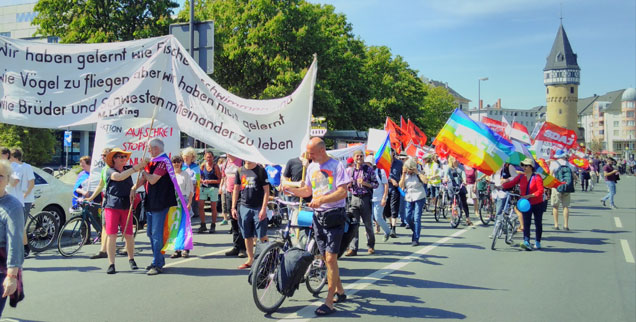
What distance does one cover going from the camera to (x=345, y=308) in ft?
19.5

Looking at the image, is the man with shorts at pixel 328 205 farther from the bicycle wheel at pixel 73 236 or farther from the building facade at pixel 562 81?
the building facade at pixel 562 81

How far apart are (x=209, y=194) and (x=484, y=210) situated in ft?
24.2

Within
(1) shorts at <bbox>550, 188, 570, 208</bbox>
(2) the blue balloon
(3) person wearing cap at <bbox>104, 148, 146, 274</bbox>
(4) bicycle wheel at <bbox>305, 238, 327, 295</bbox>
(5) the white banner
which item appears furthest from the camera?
(1) shorts at <bbox>550, 188, 570, 208</bbox>

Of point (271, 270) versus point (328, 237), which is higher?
point (328, 237)

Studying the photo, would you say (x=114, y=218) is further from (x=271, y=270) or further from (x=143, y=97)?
(x=271, y=270)

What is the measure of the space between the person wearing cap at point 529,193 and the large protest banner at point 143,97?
17.4ft

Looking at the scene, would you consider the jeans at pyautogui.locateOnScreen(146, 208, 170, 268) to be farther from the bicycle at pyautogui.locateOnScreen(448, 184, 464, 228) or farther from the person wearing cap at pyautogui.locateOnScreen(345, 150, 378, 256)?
the bicycle at pyautogui.locateOnScreen(448, 184, 464, 228)

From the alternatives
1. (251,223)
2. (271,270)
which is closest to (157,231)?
(251,223)

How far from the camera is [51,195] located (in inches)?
415

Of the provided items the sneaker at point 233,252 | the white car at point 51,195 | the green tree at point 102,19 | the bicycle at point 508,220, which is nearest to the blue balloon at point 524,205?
the bicycle at point 508,220

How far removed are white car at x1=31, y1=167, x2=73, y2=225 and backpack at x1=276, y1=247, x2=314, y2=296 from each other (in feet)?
21.1

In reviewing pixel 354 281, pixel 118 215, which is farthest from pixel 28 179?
pixel 354 281

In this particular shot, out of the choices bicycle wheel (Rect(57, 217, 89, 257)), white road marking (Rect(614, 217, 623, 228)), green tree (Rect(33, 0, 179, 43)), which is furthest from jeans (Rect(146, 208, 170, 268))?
green tree (Rect(33, 0, 179, 43))

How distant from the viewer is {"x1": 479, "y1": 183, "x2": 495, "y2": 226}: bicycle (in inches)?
569
